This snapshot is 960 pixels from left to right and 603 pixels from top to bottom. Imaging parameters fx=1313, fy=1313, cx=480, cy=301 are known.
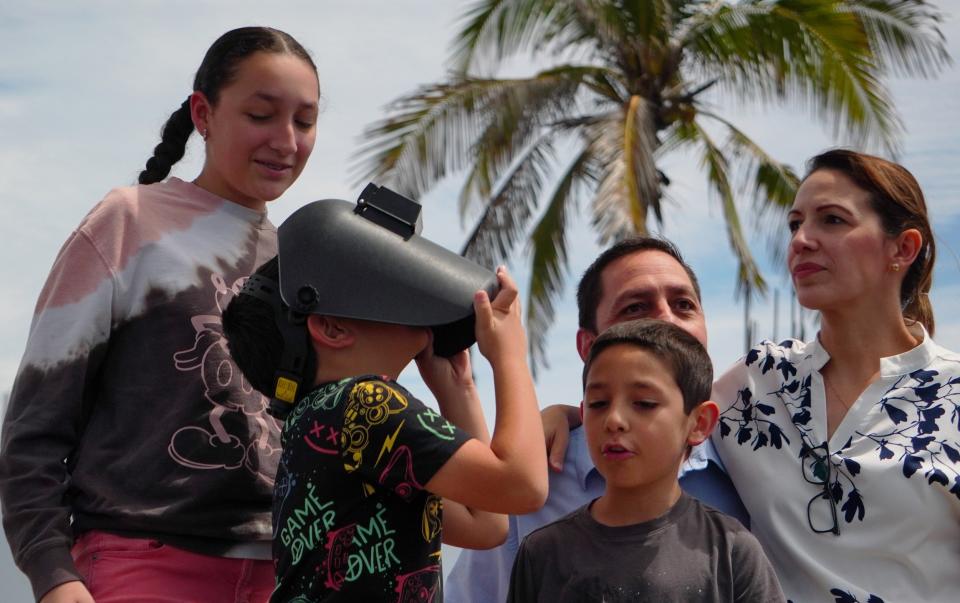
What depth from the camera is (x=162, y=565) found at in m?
3.04

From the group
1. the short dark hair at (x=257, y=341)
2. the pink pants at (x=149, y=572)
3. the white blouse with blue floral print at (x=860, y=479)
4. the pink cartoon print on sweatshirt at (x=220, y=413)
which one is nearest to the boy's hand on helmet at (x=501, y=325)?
the short dark hair at (x=257, y=341)

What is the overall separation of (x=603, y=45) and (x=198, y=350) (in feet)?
41.6

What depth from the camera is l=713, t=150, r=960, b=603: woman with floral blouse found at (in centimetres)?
341

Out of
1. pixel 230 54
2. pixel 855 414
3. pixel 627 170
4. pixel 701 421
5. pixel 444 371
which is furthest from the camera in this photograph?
pixel 627 170

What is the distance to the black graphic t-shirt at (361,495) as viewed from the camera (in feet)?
8.53

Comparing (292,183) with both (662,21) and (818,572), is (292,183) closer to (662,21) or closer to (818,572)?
(818,572)

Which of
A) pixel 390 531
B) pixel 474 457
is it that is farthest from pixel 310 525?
pixel 474 457

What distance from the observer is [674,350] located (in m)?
3.17

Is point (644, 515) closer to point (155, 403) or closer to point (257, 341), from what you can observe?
point (257, 341)

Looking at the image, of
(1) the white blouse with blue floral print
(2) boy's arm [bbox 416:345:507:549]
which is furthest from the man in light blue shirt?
(2) boy's arm [bbox 416:345:507:549]

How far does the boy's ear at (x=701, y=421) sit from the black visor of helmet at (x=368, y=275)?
0.70 m

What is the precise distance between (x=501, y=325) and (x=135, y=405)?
Answer: 960mm

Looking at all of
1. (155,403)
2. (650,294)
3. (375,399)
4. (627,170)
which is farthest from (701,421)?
(627,170)

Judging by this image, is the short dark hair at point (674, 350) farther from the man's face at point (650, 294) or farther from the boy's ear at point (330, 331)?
the boy's ear at point (330, 331)
